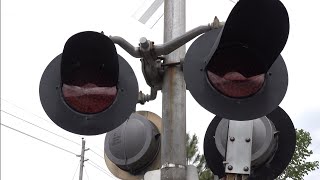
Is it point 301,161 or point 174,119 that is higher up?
point 301,161

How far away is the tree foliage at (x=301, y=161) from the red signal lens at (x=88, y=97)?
44.4 ft

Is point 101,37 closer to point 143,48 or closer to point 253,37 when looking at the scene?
point 143,48

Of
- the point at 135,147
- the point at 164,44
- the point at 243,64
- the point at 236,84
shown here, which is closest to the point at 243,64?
the point at 243,64

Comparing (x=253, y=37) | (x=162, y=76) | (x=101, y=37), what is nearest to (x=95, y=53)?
(x=101, y=37)

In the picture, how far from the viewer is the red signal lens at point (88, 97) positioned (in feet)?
7.92

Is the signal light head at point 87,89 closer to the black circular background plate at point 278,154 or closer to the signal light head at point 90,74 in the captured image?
the signal light head at point 90,74

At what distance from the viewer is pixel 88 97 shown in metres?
2.42

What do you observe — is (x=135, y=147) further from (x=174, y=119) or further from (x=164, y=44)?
(x=164, y=44)

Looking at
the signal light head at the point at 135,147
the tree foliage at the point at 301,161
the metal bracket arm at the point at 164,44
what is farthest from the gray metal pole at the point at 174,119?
the tree foliage at the point at 301,161

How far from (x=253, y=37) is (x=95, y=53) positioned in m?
0.75

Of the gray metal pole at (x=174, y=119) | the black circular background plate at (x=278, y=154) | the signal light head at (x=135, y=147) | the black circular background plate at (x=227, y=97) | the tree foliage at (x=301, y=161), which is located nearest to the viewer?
the black circular background plate at (x=227, y=97)

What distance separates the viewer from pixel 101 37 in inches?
93.1

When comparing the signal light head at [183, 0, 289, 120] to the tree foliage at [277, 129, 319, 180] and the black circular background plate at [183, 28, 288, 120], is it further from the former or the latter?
the tree foliage at [277, 129, 319, 180]

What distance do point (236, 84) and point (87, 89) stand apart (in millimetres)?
720
